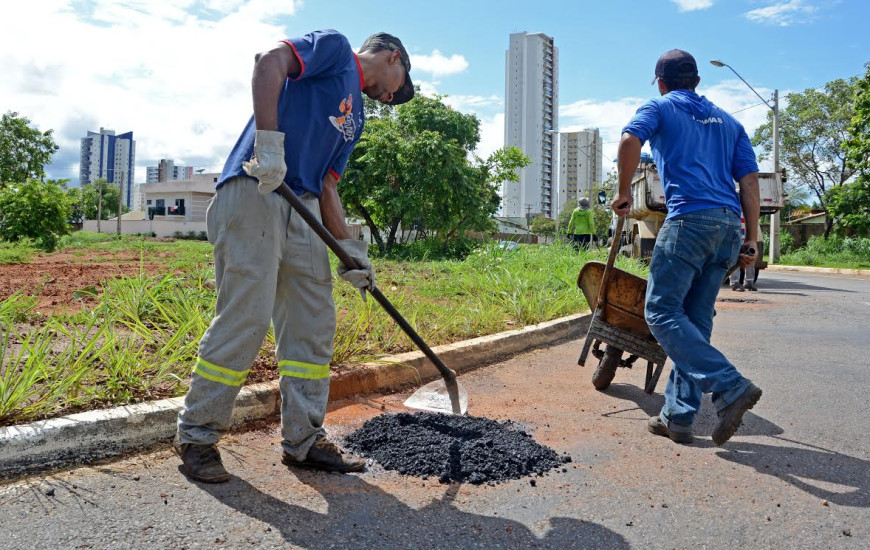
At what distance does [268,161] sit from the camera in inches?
92.4

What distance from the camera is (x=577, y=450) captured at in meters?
3.03

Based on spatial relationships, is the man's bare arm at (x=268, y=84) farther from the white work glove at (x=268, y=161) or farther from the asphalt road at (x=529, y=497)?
the asphalt road at (x=529, y=497)

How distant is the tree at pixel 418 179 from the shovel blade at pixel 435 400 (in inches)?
545

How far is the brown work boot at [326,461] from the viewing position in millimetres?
2643

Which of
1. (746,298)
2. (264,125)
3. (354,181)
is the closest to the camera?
(264,125)

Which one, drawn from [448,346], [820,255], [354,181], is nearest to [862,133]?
[820,255]

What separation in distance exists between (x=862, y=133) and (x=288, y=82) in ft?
74.9

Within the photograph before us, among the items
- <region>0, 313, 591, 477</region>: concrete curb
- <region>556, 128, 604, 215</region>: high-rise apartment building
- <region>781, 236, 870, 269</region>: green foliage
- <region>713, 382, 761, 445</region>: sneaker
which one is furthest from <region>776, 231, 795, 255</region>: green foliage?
<region>556, 128, 604, 215</region>: high-rise apartment building

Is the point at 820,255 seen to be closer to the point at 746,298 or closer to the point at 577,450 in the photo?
the point at 746,298

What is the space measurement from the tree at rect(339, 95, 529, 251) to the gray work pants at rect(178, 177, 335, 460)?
14534mm

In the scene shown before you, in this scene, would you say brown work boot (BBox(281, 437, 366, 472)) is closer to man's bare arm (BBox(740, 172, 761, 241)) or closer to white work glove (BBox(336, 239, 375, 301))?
white work glove (BBox(336, 239, 375, 301))

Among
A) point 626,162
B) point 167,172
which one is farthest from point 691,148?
point 167,172

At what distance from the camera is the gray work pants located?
8.13ft

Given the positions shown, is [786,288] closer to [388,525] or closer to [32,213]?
[388,525]
